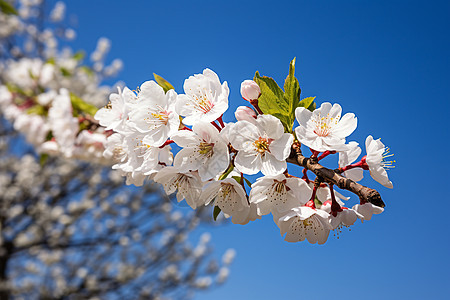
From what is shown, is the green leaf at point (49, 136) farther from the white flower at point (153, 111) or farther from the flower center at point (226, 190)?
the flower center at point (226, 190)

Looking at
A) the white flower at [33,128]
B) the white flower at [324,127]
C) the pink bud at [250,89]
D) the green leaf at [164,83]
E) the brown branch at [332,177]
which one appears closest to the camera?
the brown branch at [332,177]

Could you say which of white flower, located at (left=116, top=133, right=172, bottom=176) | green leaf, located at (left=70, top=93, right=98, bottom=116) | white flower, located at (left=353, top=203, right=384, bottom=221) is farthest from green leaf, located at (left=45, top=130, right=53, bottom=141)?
white flower, located at (left=353, top=203, right=384, bottom=221)

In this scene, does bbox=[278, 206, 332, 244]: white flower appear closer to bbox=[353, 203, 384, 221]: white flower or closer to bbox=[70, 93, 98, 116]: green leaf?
bbox=[353, 203, 384, 221]: white flower

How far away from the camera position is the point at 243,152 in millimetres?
945

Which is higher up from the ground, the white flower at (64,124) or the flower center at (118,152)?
the white flower at (64,124)

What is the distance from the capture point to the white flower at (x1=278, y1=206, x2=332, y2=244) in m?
0.99

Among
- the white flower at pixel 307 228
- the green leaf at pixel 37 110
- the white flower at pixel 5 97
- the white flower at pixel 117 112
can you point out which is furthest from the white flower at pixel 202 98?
the white flower at pixel 5 97

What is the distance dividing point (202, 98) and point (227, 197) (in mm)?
294

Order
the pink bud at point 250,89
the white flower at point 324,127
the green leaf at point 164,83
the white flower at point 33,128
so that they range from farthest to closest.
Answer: the white flower at point 33,128, the green leaf at point 164,83, the pink bud at point 250,89, the white flower at point 324,127

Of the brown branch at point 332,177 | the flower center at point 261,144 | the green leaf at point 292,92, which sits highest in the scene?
the green leaf at point 292,92

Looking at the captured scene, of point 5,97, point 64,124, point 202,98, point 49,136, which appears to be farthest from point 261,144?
point 5,97

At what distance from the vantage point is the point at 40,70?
62.4 inches

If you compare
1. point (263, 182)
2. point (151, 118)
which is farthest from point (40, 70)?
point (263, 182)

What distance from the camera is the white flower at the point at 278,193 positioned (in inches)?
37.3
